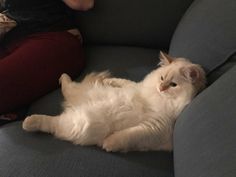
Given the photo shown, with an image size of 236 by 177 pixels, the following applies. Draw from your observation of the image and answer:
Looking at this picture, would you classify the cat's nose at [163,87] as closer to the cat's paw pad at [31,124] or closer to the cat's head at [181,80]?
the cat's head at [181,80]

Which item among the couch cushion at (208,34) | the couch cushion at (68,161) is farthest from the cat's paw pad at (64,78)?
the couch cushion at (208,34)

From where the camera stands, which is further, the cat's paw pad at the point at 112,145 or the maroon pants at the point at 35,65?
the maroon pants at the point at 35,65

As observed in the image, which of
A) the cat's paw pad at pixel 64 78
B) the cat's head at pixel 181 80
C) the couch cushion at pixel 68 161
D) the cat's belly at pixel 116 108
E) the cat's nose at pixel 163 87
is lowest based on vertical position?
the couch cushion at pixel 68 161

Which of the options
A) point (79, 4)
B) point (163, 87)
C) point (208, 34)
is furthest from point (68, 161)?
point (79, 4)

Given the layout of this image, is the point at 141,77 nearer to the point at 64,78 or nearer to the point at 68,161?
the point at 64,78

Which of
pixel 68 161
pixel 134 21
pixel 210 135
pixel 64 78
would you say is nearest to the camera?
pixel 210 135

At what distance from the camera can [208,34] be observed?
1.17 meters

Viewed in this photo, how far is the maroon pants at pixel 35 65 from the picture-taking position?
A: 1.20 m

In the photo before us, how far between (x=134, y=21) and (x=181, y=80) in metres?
0.55

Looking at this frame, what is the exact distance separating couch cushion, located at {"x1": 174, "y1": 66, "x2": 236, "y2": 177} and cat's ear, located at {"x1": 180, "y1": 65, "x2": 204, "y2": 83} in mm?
119

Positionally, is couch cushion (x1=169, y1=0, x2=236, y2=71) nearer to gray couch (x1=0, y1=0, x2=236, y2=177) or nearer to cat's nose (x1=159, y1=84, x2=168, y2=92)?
gray couch (x1=0, y1=0, x2=236, y2=177)

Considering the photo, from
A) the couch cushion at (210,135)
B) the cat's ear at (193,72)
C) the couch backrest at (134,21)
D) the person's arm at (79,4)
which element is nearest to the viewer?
the couch cushion at (210,135)

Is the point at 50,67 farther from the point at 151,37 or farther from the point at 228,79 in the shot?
the point at 228,79

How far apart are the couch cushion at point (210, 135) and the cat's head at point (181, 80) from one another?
116mm
